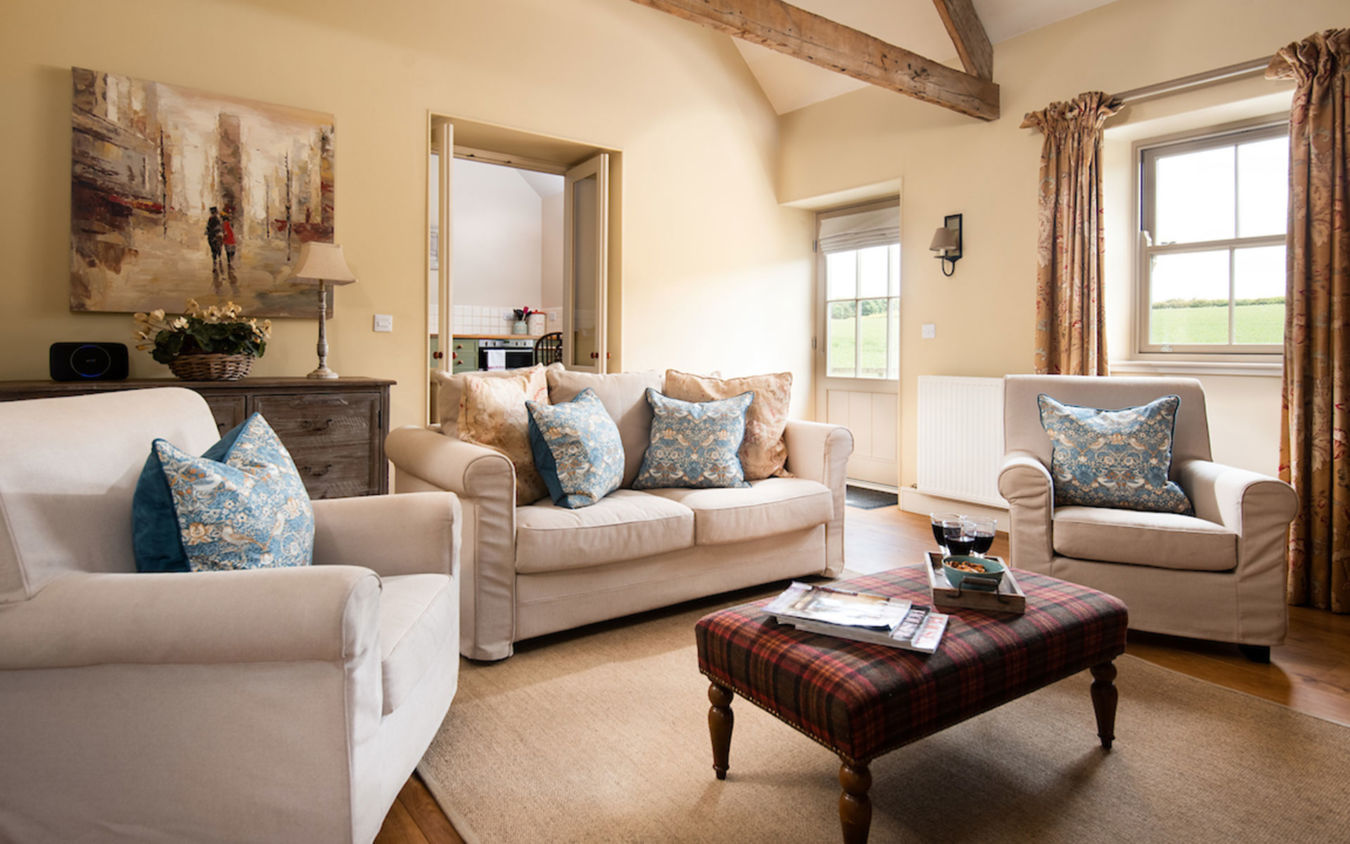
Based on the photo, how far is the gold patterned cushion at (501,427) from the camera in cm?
271

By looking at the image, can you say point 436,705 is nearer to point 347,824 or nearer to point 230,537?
point 347,824

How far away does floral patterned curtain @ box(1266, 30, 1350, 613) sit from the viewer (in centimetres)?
302

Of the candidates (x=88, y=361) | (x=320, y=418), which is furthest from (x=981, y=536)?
(x=88, y=361)

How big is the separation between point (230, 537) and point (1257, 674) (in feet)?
9.31

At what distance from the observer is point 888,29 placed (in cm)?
488

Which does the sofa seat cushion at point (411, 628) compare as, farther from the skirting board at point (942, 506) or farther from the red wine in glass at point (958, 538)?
the skirting board at point (942, 506)

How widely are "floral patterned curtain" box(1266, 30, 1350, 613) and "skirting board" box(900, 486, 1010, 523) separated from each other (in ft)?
4.62

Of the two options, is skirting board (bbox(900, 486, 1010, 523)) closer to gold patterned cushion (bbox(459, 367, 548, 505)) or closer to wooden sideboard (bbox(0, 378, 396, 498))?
gold patterned cushion (bbox(459, 367, 548, 505))

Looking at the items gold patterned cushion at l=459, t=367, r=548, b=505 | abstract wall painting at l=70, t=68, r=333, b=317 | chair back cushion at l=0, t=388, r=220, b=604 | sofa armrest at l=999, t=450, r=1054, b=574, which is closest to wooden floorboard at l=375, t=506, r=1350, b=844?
sofa armrest at l=999, t=450, r=1054, b=574

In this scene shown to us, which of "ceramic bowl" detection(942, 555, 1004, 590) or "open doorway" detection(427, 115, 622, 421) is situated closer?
"ceramic bowl" detection(942, 555, 1004, 590)

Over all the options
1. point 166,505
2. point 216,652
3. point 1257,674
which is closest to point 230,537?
point 166,505

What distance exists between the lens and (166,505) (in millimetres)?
1450

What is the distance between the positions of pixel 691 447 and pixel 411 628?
1.64 metres

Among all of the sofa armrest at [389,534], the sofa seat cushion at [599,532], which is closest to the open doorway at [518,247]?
the sofa seat cushion at [599,532]
